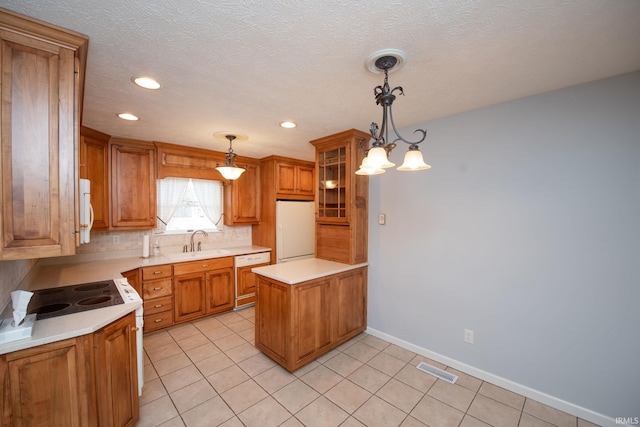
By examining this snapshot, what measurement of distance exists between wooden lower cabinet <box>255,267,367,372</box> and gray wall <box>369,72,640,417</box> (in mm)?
673

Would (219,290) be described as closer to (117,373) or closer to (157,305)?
(157,305)

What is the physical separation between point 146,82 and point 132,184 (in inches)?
78.1

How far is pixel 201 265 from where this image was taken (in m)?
3.51

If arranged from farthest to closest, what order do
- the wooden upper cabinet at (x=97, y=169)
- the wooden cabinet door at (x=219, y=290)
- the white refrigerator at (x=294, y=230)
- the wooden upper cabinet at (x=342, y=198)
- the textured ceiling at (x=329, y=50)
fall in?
the white refrigerator at (x=294, y=230)
the wooden cabinet door at (x=219, y=290)
the wooden upper cabinet at (x=342, y=198)
the wooden upper cabinet at (x=97, y=169)
the textured ceiling at (x=329, y=50)

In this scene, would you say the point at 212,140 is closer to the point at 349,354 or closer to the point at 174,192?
the point at 174,192

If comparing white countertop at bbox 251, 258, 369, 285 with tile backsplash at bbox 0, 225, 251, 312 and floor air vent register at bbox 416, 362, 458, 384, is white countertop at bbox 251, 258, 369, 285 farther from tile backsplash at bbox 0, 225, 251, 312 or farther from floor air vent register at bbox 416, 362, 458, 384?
tile backsplash at bbox 0, 225, 251, 312

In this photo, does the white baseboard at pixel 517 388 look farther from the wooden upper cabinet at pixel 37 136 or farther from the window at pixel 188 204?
the window at pixel 188 204

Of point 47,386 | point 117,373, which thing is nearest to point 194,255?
point 117,373

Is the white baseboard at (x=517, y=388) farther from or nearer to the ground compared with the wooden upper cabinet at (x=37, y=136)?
nearer to the ground

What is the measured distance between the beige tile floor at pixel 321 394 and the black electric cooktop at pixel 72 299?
35.9 inches

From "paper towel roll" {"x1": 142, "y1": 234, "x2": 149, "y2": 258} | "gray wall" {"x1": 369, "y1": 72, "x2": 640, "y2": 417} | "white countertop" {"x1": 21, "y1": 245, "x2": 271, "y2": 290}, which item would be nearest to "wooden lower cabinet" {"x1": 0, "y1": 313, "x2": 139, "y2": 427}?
"white countertop" {"x1": 21, "y1": 245, "x2": 271, "y2": 290}

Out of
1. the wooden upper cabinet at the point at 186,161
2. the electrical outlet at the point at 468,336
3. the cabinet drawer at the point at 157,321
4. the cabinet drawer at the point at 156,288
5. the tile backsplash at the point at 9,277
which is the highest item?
the wooden upper cabinet at the point at 186,161

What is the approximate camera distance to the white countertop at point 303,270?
95.6 inches

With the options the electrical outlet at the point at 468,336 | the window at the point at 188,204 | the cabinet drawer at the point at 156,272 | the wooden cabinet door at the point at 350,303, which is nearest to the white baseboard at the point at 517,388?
the electrical outlet at the point at 468,336
